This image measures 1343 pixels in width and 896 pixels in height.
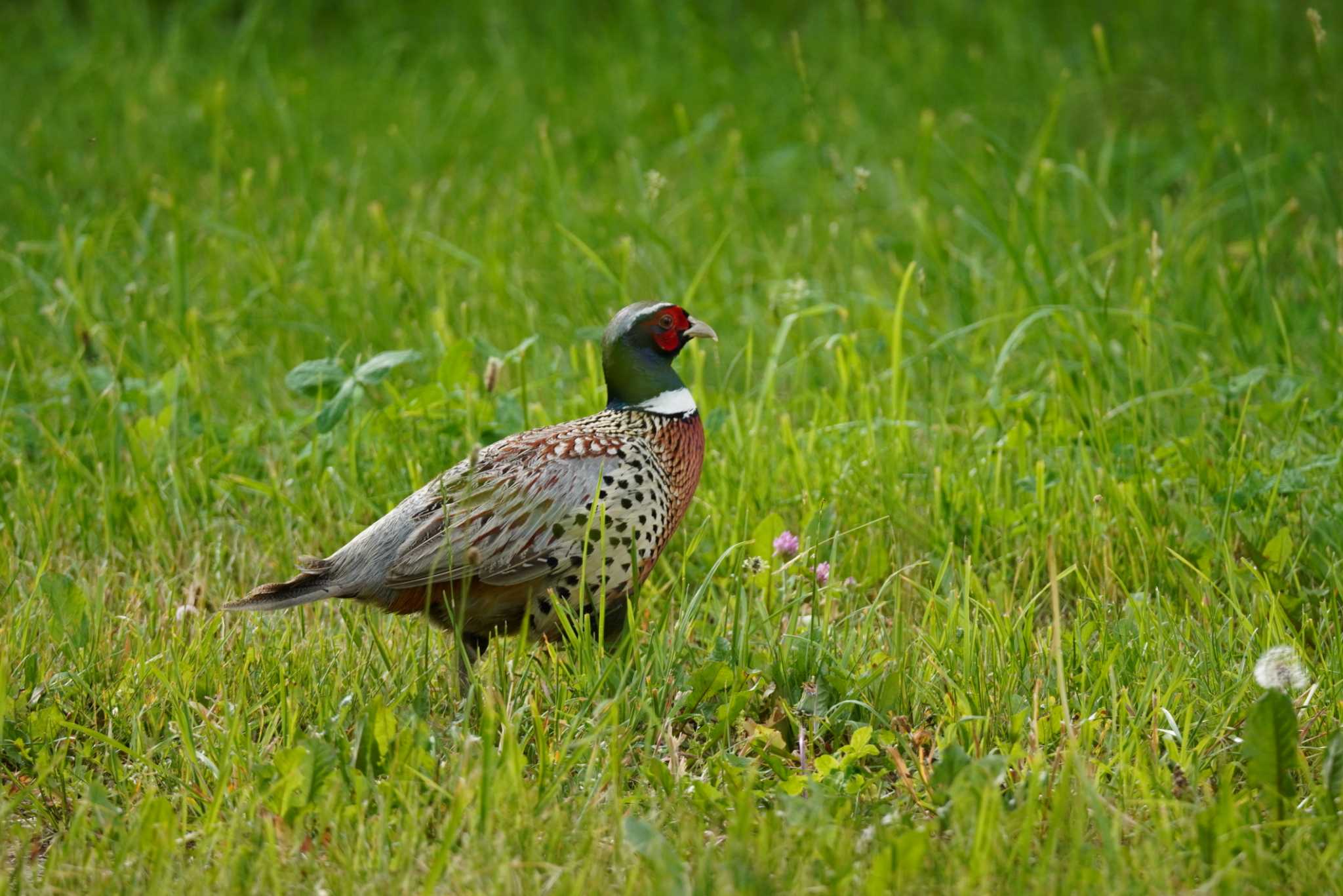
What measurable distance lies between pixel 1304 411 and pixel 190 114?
5.47 meters

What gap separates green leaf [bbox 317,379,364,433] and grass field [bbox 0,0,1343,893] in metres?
0.01

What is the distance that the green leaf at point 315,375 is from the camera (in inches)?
176

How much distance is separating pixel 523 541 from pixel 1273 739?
1.56 meters

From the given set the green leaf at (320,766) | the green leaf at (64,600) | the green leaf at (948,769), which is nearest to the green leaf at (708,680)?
the green leaf at (948,769)

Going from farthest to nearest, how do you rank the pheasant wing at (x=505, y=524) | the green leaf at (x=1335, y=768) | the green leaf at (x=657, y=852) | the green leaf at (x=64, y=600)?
the green leaf at (x=64, y=600)
the pheasant wing at (x=505, y=524)
the green leaf at (x=1335, y=768)
the green leaf at (x=657, y=852)

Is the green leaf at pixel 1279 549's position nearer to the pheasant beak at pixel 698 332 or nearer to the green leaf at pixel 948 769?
the green leaf at pixel 948 769

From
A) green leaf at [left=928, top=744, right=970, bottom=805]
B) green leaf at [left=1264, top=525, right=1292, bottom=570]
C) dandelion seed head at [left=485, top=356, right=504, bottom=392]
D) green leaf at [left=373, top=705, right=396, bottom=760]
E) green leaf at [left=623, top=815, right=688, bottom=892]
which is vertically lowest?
green leaf at [left=1264, top=525, right=1292, bottom=570]

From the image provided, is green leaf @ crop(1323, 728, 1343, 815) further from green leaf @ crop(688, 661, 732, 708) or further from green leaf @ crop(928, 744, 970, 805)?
green leaf @ crop(688, 661, 732, 708)

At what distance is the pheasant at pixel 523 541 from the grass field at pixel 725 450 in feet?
0.44

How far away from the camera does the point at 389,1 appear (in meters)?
9.23

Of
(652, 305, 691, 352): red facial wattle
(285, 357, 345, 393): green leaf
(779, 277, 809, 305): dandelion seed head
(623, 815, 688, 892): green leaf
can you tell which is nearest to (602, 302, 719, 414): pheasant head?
(652, 305, 691, 352): red facial wattle

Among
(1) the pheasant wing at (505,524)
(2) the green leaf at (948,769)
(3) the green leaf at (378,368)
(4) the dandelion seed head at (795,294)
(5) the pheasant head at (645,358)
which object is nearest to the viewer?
(2) the green leaf at (948,769)

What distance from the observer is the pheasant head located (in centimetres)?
366

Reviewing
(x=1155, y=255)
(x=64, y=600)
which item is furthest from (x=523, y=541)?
(x=1155, y=255)
